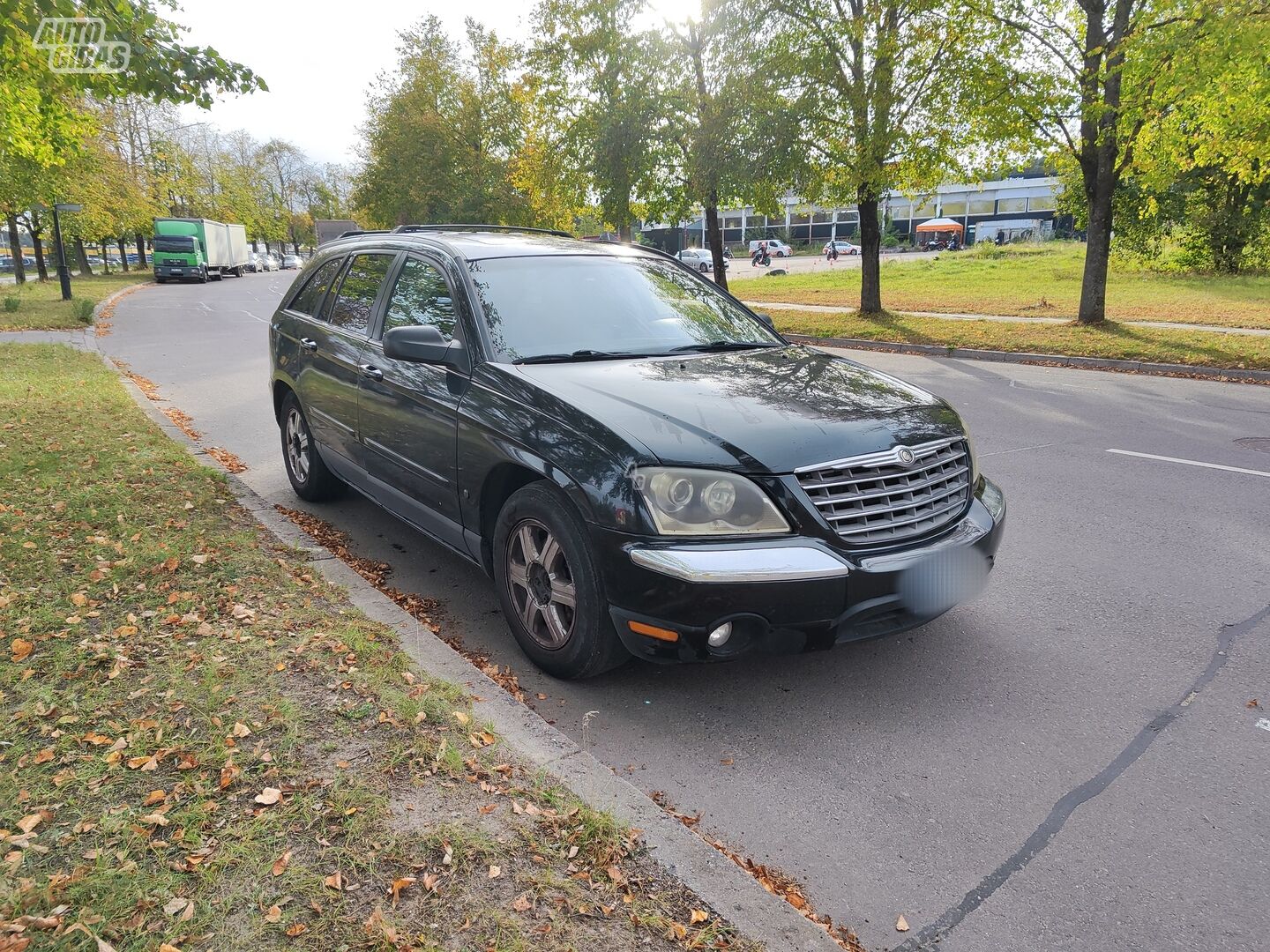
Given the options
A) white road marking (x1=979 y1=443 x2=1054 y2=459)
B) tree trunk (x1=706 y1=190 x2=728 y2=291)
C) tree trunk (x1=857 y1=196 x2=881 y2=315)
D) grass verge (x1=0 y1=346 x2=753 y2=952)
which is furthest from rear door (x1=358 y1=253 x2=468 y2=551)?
tree trunk (x1=857 y1=196 x2=881 y2=315)

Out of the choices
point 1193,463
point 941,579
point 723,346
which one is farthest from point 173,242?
point 941,579

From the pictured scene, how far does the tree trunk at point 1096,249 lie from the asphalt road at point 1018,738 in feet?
39.0

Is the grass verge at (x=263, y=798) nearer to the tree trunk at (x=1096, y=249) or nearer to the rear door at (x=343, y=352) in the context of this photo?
the rear door at (x=343, y=352)

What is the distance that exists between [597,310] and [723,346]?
2.18 ft

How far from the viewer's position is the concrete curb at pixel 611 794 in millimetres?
2301

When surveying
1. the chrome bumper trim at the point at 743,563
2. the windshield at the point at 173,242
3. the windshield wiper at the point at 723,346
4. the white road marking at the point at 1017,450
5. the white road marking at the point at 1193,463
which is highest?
the windshield at the point at 173,242

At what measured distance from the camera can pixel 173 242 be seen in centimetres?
4456

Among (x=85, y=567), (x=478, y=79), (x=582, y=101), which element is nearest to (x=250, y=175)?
(x=478, y=79)

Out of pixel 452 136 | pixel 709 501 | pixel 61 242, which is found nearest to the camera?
pixel 709 501

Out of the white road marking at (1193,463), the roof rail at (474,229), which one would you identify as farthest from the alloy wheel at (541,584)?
the white road marking at (1193,463)

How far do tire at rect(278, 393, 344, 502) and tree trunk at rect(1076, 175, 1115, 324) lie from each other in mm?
14704

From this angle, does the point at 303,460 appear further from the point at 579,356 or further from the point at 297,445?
the point at 579,356

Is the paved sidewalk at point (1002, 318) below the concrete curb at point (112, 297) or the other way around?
below

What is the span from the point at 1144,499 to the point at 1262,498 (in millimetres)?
778
